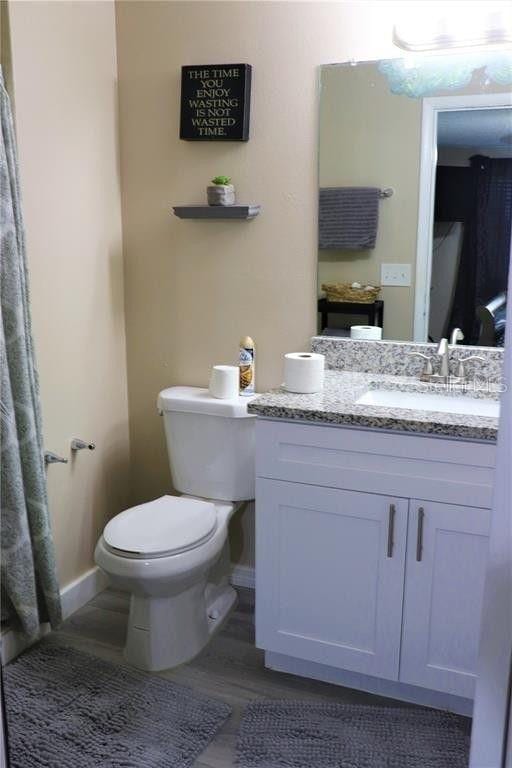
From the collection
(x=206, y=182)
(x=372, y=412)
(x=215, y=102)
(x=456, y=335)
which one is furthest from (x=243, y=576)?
(x=215, y=102)

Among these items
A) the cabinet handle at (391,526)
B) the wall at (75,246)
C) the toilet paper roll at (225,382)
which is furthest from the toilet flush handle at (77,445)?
the cabinet handle at (391,526)

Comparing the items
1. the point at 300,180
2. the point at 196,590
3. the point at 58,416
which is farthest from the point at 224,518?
the point at 300,180

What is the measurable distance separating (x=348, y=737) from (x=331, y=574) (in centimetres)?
43

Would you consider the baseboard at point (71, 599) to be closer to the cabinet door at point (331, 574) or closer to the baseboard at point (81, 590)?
the baseboard at point (81, 590)

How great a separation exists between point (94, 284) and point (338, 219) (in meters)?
0.90

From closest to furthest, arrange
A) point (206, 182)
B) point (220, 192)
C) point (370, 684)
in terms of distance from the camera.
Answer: point (370, 684)
point (220, 192)
point (206, 182)

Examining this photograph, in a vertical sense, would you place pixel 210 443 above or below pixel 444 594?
above

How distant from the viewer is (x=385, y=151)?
2.24 m

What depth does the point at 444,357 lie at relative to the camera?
87.3 inches

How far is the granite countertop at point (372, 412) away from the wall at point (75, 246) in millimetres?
783

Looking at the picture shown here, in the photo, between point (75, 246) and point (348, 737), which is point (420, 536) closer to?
point (348, 737)

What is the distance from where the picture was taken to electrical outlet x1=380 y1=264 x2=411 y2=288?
2283 millimetres

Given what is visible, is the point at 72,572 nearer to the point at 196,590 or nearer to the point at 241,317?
the point at 196,590

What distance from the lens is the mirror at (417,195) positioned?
2.12 m
